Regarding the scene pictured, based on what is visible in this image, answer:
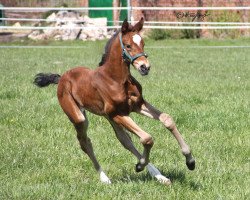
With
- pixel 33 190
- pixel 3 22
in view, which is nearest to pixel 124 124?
pixel 33 190

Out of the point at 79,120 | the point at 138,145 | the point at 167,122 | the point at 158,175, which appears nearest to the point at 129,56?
the point at 167,122

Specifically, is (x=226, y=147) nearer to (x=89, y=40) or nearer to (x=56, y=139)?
(x=56, y=139)

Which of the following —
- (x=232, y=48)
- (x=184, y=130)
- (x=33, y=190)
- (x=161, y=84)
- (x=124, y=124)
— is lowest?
(x=232, y=48)

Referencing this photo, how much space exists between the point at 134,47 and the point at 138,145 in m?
2.35

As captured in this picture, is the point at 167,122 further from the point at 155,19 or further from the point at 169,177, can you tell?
the point at 155,19

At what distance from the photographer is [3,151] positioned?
701 centimetres

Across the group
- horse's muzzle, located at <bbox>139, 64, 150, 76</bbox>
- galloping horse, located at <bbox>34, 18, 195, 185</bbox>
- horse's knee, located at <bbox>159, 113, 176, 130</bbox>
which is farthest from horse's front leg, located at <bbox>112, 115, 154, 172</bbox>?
horse's muzzle, located at <bbox>139, 64, 150, 76</bbox>

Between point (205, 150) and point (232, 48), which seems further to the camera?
point (232, 48)

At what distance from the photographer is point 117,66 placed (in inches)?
222

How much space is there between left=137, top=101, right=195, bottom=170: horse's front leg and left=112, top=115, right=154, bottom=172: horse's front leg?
201 millimetres

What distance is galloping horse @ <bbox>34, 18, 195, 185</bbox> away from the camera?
5.39 m

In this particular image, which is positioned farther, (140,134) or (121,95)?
(121,95)

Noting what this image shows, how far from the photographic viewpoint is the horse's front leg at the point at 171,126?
541 cm

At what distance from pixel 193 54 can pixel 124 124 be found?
16378 millimetres
